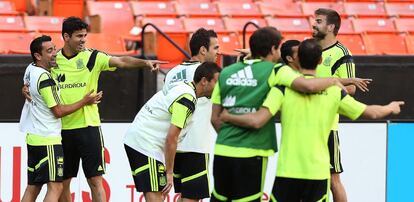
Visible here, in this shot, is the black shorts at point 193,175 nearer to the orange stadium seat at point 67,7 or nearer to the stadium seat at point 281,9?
the orange stadium seat at point 67,7

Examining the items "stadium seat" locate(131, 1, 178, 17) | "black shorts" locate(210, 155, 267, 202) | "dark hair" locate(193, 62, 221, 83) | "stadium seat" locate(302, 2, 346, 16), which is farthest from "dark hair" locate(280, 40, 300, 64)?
"stadium seat" locate(302, 2, 346, 16)

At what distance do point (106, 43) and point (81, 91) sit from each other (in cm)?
349

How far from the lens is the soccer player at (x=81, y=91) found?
1068 cm

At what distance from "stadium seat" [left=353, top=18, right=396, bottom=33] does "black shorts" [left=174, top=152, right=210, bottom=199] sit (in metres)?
6.85

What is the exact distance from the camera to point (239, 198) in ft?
27.5

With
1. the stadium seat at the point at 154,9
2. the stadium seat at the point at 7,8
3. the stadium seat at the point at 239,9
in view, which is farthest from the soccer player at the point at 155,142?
the stadium seat at the point at 239,9

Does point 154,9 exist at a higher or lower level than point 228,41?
higher

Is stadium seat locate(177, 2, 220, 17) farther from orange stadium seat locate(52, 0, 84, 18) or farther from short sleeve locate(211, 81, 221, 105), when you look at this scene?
short sleeve locate(211, 81, 221, 105)

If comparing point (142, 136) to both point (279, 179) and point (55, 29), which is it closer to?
point (279, 179)

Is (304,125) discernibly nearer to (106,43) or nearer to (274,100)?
(274,100)

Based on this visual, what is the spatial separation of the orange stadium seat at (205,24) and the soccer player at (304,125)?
7.19 metres

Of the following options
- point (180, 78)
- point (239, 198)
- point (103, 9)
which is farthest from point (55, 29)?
point (239, 198)

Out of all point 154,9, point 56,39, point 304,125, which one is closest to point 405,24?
point 154,9

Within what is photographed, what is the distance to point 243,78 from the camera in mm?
8234
